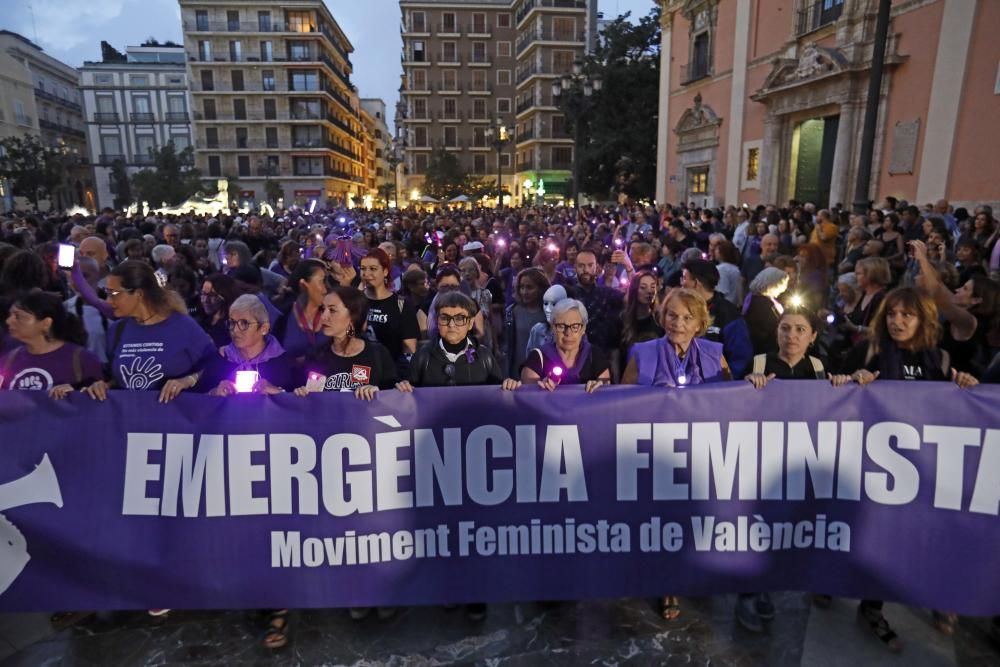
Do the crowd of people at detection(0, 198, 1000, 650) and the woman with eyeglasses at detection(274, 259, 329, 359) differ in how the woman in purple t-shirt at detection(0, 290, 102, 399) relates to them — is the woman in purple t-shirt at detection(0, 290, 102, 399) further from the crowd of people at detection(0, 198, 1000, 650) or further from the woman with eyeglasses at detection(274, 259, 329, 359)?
the woman with eyeglasses at detection(274, 259, 329, 359)

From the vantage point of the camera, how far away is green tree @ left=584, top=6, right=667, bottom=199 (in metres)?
32.0

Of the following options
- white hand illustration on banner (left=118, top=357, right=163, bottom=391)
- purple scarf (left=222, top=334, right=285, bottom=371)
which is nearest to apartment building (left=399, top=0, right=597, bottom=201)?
purple scarf (left=222, top=334, right=285, bottom=371)

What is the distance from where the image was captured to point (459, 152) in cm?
6862

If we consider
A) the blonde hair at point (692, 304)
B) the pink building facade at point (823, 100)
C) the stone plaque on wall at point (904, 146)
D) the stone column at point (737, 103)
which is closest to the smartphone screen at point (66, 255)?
the blonde hair at point (692, 304)

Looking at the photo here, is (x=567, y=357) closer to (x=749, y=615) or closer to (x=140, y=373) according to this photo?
(x=749, y=615)

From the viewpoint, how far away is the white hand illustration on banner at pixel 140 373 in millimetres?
3447

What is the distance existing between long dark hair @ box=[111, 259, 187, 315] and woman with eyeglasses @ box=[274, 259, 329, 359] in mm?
909

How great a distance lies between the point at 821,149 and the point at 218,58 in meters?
57.6

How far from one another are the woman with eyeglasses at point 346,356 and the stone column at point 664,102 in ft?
88.1

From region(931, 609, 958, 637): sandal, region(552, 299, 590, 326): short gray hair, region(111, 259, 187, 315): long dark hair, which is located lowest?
region(931, 609, 958, 637): sandal

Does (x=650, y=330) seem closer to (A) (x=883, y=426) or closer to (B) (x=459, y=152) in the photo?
(A) (x=883, y=426)

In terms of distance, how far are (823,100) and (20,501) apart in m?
19.2

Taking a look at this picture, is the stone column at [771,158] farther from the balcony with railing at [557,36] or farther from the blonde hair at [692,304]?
the balcony with railing at [557,36]

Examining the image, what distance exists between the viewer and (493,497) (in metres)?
3.02
